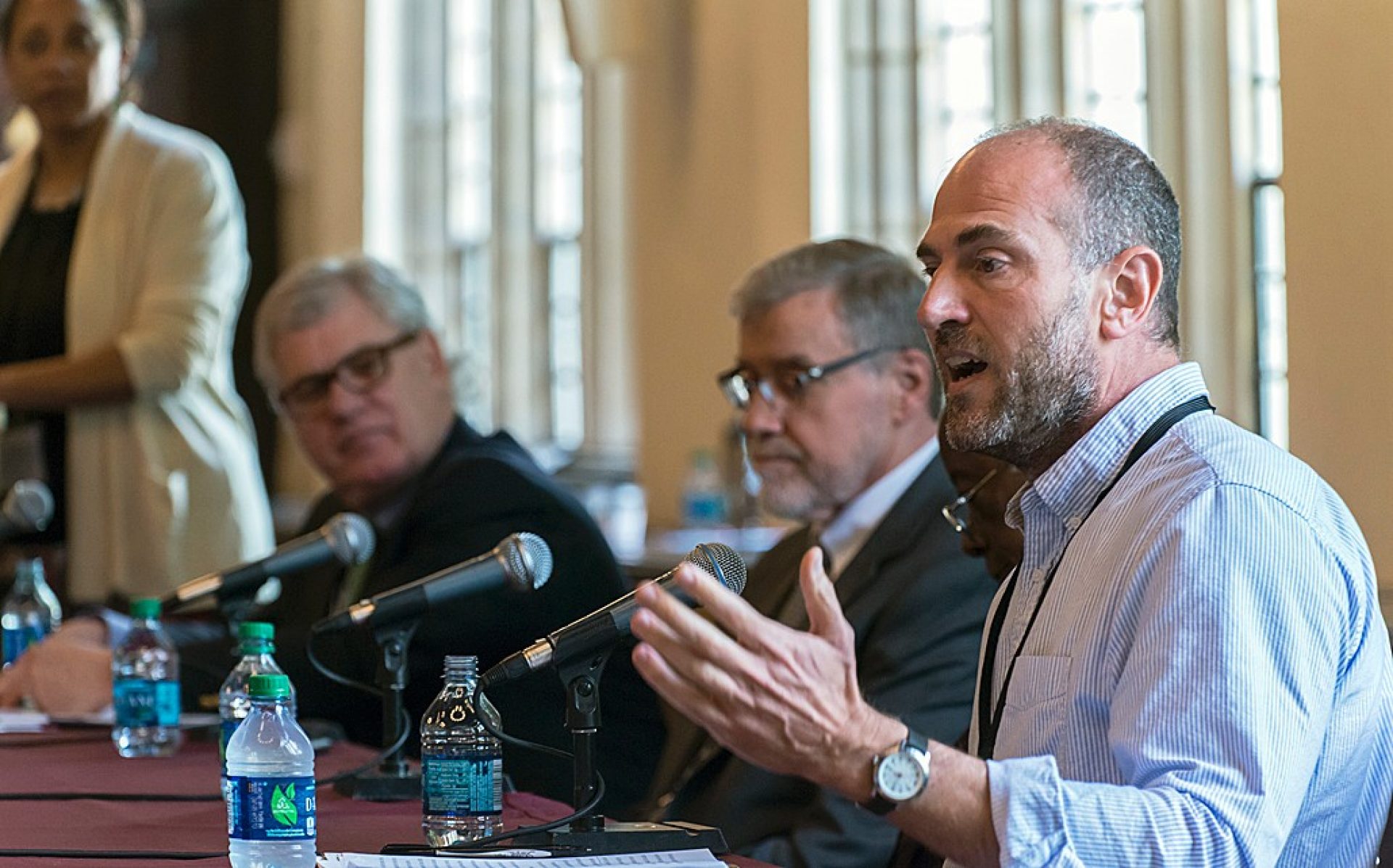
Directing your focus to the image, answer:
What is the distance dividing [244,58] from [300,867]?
28.2ft

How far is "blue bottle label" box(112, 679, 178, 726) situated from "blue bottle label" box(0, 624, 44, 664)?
76cm

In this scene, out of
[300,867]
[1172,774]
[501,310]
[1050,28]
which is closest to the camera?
[1172,774]

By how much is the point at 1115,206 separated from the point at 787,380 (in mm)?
1271

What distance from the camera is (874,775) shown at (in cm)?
147

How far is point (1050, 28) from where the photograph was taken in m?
6.31

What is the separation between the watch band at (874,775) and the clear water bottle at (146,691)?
59.1 inches

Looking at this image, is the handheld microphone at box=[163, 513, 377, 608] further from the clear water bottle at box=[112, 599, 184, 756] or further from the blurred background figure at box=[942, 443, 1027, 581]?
the blurred background figure at box=[942, 443, 1027, 581]

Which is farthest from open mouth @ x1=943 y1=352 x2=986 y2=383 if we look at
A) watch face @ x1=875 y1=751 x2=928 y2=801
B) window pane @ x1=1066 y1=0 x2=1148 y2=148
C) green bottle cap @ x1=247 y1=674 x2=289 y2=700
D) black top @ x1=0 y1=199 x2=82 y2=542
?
window pane @ x1=1066 y1=0 x2=1148 y2=148

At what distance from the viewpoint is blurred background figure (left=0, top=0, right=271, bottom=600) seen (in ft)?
13.3

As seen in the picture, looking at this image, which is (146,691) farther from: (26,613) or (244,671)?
(26,613)

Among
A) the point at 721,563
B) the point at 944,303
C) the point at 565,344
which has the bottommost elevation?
the point at 565,344

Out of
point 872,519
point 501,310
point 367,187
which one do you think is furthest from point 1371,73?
point 367,187

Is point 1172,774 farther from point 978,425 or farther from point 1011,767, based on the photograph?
point 978,425

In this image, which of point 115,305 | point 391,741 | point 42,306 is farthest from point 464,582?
point 42,306
